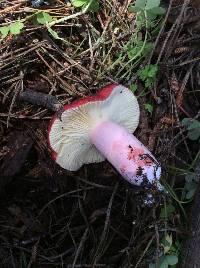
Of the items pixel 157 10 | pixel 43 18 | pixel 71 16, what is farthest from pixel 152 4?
pixel 43 18

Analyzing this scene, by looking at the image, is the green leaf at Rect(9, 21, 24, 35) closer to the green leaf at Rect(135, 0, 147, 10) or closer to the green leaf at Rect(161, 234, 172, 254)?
the green leaf at Rect(135, 0, 147, 10)

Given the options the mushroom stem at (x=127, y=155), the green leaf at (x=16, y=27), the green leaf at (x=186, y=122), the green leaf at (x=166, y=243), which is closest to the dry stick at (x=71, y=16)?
the green leaf at (x=16, y=27)

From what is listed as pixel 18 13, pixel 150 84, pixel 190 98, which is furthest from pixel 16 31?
pixel 190 98

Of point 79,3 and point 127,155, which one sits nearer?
point 127,155

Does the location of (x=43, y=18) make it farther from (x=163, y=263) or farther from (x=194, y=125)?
(x=163, y=263)

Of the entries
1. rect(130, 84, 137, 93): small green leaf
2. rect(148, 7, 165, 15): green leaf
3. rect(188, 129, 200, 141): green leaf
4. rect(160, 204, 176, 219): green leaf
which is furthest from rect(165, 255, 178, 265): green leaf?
rect(148, 7, 165, 15): green leaf

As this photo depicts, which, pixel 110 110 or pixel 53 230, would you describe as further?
pixel 53 230

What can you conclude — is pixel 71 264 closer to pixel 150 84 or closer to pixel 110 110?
pixel 110 110

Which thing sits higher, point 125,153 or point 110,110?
point 110,110
